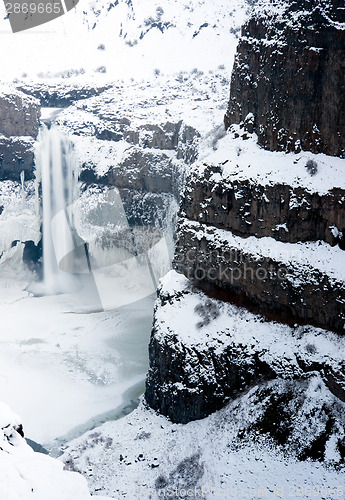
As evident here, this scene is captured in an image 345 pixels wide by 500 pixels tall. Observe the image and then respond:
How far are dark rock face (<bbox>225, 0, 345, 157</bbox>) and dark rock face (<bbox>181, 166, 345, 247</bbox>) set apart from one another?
A: 2770 millimetres

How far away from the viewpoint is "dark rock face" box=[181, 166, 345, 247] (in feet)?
70.8

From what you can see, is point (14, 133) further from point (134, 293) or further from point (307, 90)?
point (307, 90)

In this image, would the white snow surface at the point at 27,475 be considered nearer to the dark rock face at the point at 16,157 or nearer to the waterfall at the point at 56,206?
the waterfall at the point at 56,206

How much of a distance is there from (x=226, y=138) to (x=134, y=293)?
19064 millimetres

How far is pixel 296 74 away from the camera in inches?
896

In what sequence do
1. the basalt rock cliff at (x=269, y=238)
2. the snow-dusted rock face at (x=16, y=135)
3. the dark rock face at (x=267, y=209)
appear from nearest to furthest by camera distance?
the basalt rock cliff at (x=269, y=238)
the dark rock face at (x=267, y=209)
the snow-dusted rock face at (x=16, y=135)

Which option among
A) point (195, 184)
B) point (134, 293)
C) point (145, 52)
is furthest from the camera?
point (145, 52)

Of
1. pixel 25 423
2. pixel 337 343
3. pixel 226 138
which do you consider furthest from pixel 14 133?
pixel 337 343

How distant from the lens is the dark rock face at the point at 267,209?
21578 mm

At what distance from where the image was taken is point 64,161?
45.6 meters

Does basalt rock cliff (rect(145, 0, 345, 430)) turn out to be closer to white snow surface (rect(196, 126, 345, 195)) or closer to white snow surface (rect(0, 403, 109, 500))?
white snow surface (rect(196, 126, 345, 195))

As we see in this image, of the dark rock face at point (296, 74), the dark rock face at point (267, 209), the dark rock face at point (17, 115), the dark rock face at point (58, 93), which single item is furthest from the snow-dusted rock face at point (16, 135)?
the dark rock face at point (296, 74)

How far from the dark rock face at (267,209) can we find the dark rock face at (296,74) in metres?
2.77

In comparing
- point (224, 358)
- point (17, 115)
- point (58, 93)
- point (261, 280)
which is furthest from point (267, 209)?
point (58, 93)
